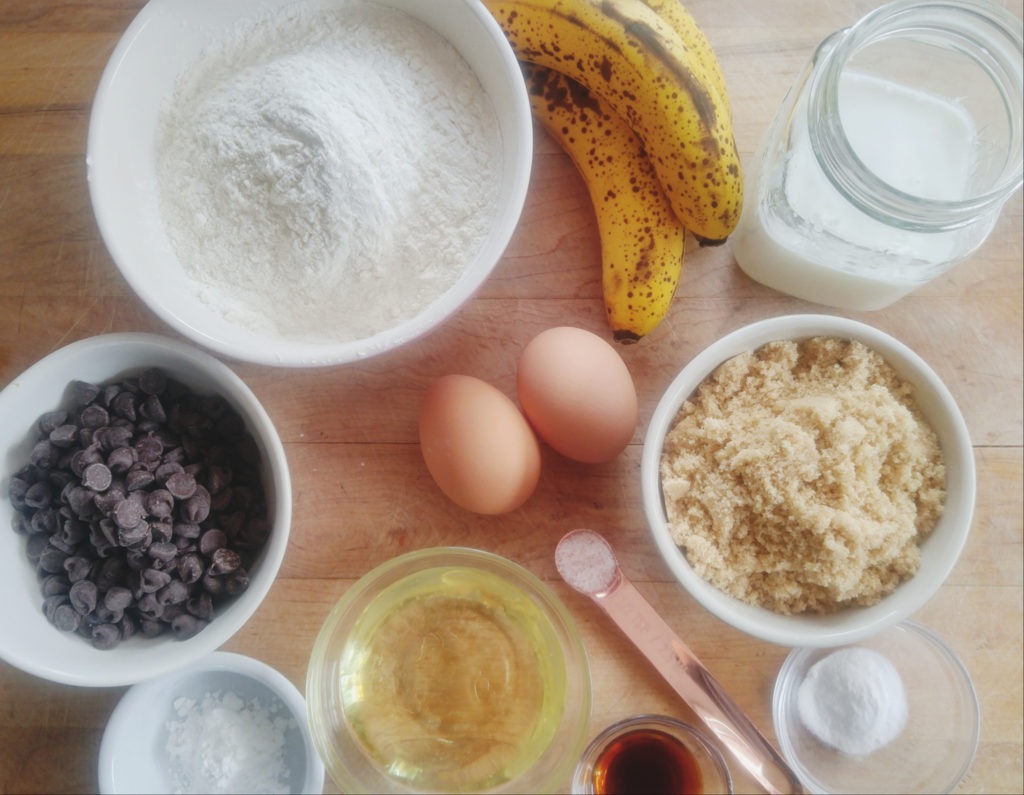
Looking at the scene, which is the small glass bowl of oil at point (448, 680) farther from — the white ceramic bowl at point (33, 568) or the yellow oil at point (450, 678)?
the white ceramic bowl at point (33, 568)

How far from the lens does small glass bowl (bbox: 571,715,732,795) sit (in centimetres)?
102

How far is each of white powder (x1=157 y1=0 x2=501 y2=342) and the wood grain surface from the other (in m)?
0.14

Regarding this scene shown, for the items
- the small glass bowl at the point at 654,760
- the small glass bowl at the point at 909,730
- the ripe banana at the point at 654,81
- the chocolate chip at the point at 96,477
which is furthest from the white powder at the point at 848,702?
the chocolate chip at the point at 96,477

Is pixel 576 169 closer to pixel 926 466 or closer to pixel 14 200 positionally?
pixel 926 466

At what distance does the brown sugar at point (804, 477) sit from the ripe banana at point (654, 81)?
190mm

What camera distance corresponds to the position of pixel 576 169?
1070mm

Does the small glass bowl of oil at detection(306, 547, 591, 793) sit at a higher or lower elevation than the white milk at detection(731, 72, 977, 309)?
lower

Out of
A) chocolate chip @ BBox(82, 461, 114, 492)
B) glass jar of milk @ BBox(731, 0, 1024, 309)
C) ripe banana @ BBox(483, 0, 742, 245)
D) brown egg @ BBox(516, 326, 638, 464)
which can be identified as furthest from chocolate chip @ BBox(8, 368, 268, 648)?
glass jar of milk @ BBox(731, 0, 1024, 309)

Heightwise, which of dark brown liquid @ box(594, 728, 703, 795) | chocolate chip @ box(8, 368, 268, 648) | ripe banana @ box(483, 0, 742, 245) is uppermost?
ripe banana @ box(483, 0, 742, 245)

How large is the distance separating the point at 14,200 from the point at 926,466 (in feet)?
3.63

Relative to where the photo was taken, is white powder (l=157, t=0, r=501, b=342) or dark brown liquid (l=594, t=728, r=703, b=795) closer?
white powder (l=157, t=0, r=501, b=342)

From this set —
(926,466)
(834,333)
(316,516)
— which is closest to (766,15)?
(834,333)

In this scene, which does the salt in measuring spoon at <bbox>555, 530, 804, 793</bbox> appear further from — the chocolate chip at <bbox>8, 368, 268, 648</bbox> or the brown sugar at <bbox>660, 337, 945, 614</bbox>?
the chocolate chip at <bbox>8, 368, 268, 648</bbox>

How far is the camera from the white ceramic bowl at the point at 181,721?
991 mm
